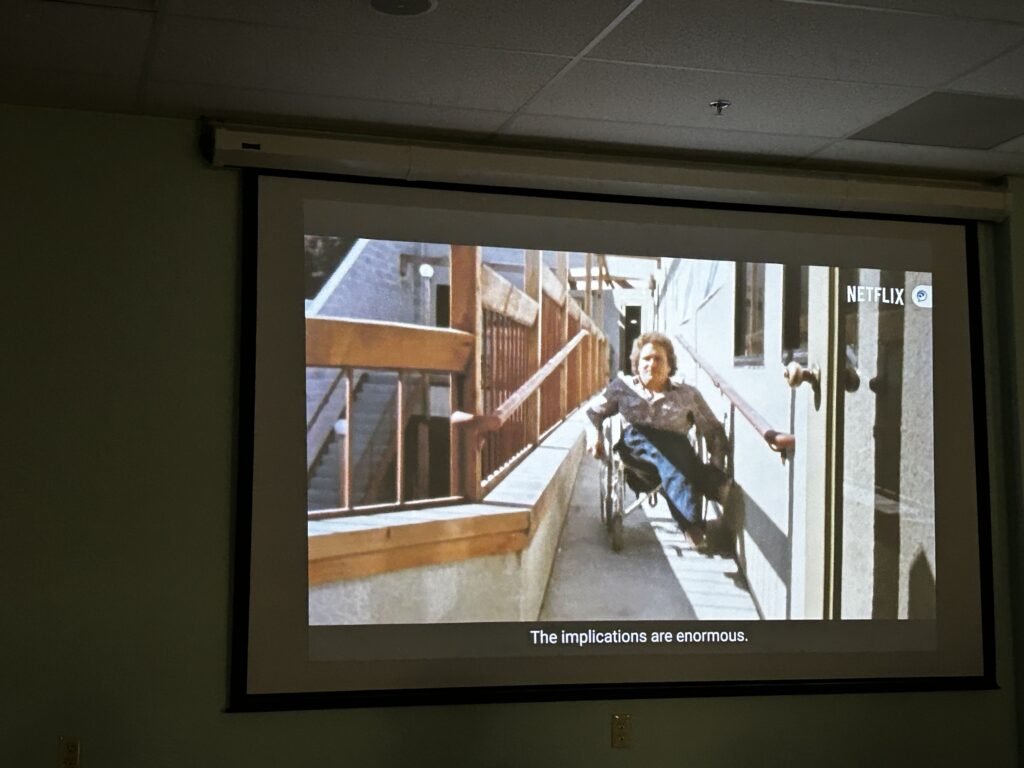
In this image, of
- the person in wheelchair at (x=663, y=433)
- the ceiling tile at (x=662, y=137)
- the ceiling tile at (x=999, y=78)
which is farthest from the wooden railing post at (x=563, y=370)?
the ceiling tile at (x=999, y=78)

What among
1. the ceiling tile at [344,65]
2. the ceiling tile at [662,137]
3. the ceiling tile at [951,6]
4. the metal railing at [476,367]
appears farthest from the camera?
the metal railing at [476,367]

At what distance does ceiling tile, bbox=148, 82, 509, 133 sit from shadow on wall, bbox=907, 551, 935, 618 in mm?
2299

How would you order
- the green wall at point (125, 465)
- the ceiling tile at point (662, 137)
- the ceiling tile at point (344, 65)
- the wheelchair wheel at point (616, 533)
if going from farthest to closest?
the wheelchair wheel at point (616, 533) → the ceiling tile at point (662, 137) → the green wall at point (125, 465) → the ceiling tile at point (344, 65)

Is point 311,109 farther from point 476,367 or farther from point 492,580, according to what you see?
point 492,580

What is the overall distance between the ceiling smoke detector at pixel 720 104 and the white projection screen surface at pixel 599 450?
67cm

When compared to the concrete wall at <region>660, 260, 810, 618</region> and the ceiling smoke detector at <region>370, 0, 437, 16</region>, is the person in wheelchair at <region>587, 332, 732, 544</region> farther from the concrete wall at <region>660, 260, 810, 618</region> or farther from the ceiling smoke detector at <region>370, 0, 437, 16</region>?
the ceiling smoke detector at <region>370, 0, 437, 16</region>

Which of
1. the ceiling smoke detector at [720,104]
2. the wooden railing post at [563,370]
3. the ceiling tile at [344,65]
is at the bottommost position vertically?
the wooden railing post at [563,370]

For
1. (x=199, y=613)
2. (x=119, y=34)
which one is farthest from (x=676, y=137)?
(x=199, y=613)

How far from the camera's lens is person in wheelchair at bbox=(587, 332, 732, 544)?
4035 millimetres

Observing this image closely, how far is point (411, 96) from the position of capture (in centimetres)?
336

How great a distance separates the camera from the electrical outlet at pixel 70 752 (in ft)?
11.3

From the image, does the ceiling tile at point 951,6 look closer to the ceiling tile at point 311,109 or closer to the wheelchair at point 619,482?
the ceiling tile at point 311,109

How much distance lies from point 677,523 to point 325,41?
7.02 feet

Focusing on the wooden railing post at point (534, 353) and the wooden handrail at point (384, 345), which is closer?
the wooden handrail at point (384, 345)
